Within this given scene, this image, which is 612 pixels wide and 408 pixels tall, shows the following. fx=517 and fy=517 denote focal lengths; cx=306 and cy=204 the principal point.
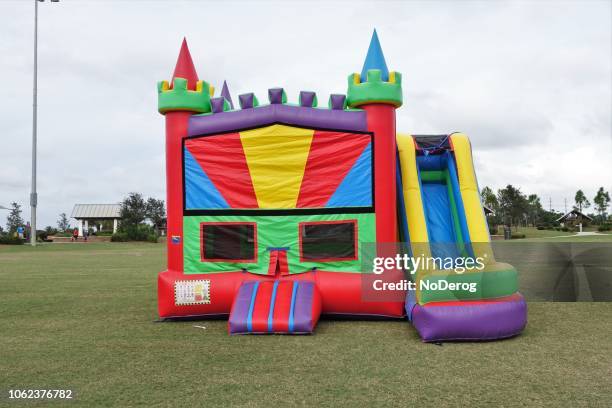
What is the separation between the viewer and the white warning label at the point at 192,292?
22.8ft

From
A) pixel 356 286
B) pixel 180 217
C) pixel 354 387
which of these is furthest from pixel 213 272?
pixel 354 387

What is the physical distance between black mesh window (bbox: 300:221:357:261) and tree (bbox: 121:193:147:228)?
40254 millimetres

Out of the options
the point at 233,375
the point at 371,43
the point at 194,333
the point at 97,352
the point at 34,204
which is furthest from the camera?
the point at 34,204

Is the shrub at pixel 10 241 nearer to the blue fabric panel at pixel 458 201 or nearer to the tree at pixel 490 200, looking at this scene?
the blue fabric panel at pixel 458 201

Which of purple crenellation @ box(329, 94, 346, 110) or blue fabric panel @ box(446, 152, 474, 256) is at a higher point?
purple crenellation @ box(329, 94, 346, 110)

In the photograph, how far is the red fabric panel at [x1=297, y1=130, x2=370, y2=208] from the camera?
7.02 metres

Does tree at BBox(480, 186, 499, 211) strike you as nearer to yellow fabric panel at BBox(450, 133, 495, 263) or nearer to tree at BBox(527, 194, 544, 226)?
tree at BBox(527, 194, 544, 226)

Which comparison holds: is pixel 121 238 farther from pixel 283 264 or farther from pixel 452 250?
pixel 452 250

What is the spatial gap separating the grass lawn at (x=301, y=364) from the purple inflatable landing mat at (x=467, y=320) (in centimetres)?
13

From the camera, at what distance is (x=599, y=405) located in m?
3.62

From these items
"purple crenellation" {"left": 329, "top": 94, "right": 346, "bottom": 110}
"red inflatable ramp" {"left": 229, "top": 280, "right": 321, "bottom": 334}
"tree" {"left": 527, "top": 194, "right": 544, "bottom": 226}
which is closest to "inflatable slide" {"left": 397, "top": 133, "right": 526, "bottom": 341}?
"purple crenellation" {"left": 329, "top": 94, "right": 346, "bottom": 110}

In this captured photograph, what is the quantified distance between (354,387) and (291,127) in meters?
3.95

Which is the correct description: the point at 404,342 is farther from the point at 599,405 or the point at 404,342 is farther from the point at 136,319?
the point at 136,319

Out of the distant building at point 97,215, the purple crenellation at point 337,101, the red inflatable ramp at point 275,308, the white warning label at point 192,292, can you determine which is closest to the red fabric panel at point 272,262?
the red inflatable ramp at point 275,308
